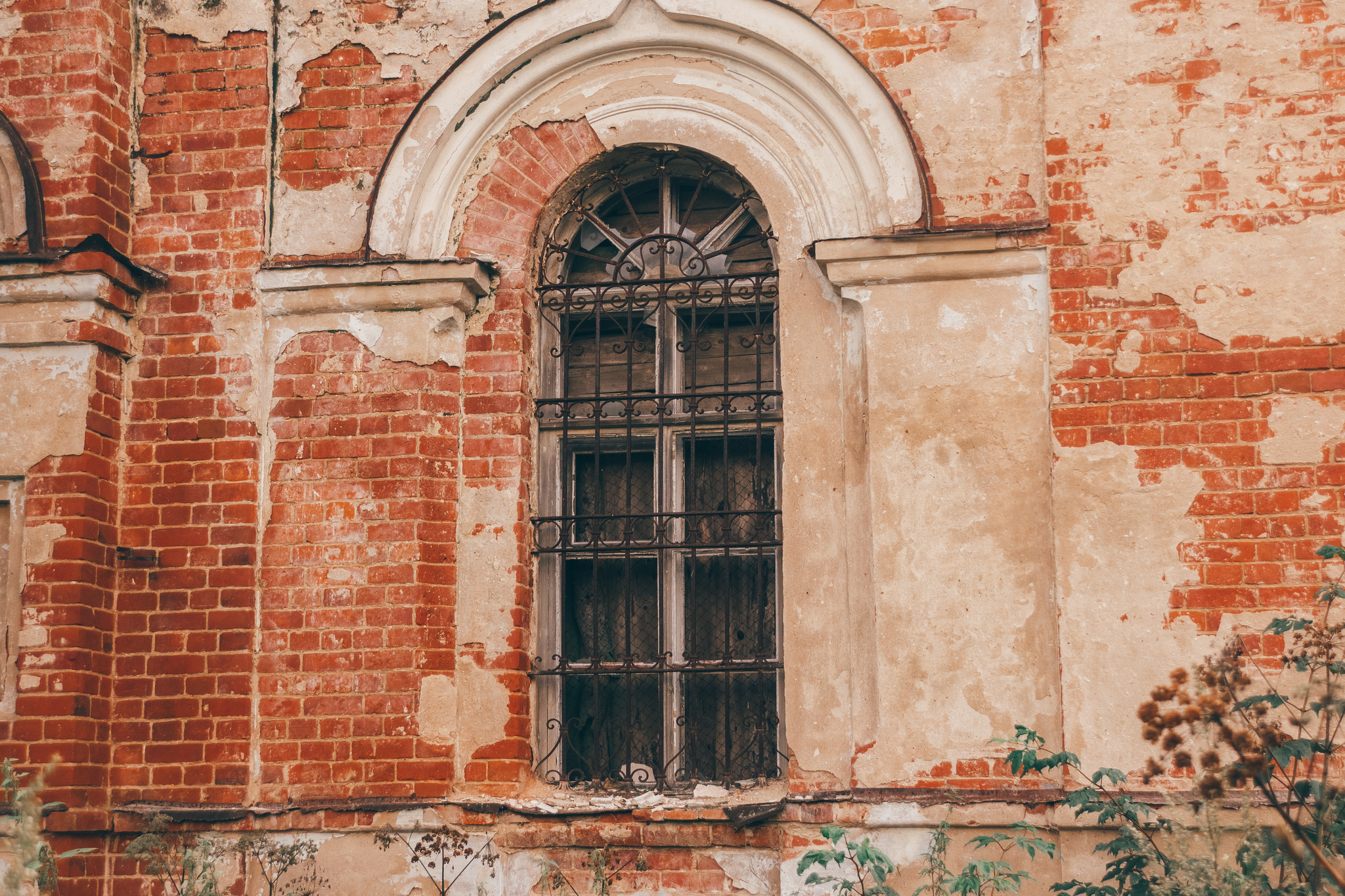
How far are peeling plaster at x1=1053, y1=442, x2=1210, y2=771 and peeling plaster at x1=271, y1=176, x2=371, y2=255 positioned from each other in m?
2.77

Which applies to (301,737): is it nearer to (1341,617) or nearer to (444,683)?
(444,683)

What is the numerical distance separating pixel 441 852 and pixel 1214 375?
3.12 metres

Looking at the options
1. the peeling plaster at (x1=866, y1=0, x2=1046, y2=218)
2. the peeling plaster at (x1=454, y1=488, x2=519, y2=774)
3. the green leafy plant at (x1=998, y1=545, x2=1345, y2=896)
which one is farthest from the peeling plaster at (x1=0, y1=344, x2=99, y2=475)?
the green leafy plant at (x1=998, y1=545, x2=1345, y2=896)

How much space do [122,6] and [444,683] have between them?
301 cm

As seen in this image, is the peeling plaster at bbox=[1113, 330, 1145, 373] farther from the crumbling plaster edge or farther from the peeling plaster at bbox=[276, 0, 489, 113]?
the peeling plaster at bbox=[276, 0, 489, 113]

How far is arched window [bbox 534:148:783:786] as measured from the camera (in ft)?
15.9

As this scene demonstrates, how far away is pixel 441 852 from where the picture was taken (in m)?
4.62

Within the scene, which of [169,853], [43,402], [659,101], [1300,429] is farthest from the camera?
A: [659,101]

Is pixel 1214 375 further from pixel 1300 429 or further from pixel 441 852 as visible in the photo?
pixel 441 852

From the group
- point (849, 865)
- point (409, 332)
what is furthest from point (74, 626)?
point (849, 865)

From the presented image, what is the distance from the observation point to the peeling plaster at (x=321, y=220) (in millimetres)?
5074

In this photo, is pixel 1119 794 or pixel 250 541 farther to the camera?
pixel 250 541

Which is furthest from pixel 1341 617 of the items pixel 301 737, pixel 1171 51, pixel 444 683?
pixel 301 737

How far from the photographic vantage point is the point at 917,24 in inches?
189
